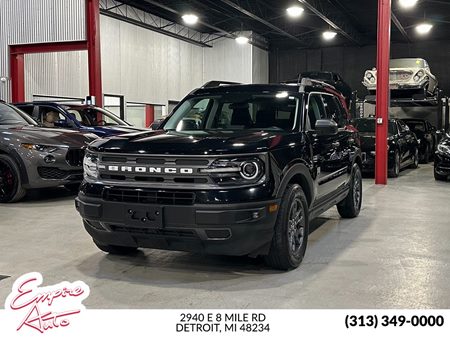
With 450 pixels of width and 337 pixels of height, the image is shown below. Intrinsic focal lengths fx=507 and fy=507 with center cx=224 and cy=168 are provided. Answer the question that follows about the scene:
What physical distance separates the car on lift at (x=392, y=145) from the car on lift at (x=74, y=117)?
15.8ft

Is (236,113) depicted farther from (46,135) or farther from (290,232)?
(46,135)

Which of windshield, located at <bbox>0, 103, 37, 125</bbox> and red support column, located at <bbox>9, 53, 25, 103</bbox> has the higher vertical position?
red support column, located at <bbox>9, 53, 25, 103</bbox>

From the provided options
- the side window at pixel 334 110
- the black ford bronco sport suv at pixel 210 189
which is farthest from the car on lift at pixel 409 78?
the black ford bronco sport suv at pixel 210 189

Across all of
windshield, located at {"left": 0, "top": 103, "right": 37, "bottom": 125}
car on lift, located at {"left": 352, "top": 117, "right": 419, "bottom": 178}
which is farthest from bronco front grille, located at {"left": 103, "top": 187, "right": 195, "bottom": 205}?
car on lift, located at {"left": 352, "top": 117, "right": 419, "bottom": 178}

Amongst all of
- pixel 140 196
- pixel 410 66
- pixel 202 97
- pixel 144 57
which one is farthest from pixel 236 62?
pixel 140 196

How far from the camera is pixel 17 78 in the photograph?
14.5 metres

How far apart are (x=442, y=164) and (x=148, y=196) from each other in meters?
7.87

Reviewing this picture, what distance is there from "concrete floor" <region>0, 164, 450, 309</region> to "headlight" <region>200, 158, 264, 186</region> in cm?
79

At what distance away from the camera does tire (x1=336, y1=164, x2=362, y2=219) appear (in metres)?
6.12

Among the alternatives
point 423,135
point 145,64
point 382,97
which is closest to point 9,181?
point 382,97

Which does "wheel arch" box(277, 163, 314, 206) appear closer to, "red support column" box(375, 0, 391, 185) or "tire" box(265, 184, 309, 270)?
"tire" box(265, 184, 309, 270)

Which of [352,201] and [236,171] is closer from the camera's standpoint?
[236,171]

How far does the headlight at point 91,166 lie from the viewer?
3969 mm

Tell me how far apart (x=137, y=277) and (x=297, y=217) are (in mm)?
1358
